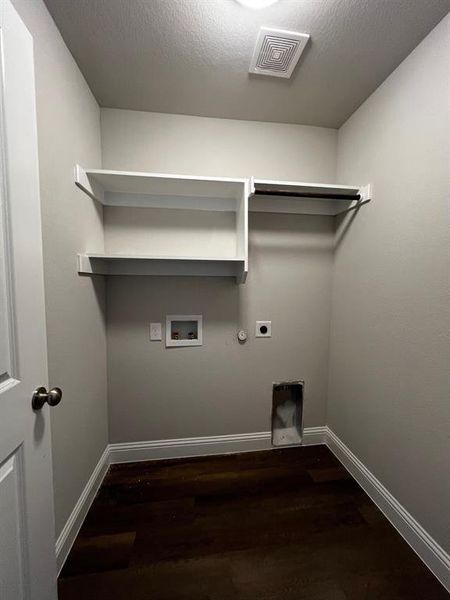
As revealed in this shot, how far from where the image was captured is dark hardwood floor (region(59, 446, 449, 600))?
3.44 feet

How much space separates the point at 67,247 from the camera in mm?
1168

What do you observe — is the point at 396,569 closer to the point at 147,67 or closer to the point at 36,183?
the point at 36,183

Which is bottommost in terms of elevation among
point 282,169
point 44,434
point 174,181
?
point 44,434

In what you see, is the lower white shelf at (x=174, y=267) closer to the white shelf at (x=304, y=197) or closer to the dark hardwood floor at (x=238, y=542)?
the white shelf at (x=304, y=197)

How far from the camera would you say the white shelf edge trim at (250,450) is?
1.12m

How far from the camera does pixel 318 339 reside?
1902 millimetres

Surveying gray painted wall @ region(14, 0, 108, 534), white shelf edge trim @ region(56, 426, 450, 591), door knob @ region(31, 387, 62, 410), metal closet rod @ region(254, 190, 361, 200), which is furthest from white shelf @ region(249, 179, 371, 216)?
white shelf edge trim @ region(56, 426, 450, 591)

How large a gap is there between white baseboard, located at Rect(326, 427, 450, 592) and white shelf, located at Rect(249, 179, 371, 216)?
5.54 ft

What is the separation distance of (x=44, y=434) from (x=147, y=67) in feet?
5.63

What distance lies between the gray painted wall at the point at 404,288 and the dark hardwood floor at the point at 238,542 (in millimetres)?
265

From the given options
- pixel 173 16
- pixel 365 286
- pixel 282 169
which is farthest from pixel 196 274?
pixel 173 16

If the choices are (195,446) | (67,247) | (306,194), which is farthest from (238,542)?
(306,194)

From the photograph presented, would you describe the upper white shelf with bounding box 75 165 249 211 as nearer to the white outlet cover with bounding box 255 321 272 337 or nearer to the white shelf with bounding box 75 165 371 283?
the white shelf with bounding box 75 165 371 283

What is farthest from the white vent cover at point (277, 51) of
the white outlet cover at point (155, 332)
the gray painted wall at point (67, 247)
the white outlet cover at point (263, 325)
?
the white outlet cover at point (155, 332)
